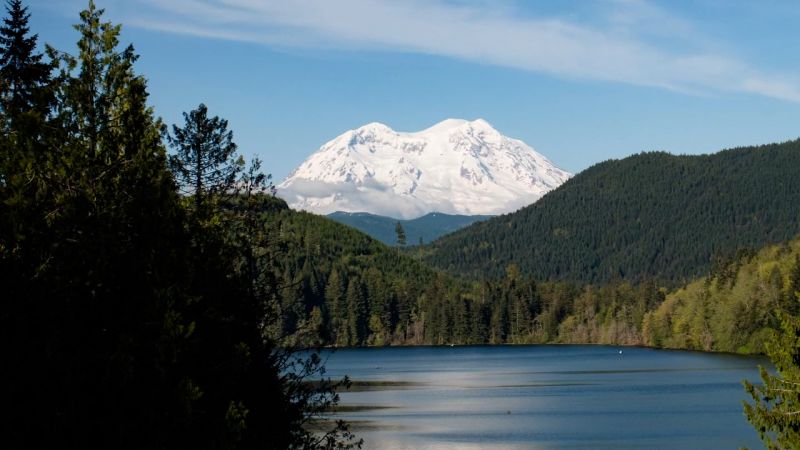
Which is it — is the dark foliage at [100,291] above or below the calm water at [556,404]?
above

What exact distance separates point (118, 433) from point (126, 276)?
9.02ft

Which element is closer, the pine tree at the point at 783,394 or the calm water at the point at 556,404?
the pine tree at the point at 783,394

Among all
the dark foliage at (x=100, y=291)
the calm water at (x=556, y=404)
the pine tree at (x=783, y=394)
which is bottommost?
the calm water at (x=556, y=404)

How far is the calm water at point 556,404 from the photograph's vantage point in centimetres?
6662

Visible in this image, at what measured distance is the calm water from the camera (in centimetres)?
6662

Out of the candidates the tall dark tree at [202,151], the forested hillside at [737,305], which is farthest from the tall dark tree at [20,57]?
the forested hillside at [737,305]

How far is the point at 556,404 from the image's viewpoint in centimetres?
9081

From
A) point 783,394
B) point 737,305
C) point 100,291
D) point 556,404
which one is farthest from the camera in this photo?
point 737,305

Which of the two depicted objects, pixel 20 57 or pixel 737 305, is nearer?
pixel 20 57

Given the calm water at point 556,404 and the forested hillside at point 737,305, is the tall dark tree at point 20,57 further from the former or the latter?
the forested hillside at point 737,305

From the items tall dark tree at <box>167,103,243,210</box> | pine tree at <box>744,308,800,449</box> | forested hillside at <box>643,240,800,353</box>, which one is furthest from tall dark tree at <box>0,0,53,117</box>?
forested hillside at <box>643,240,800,353</box>

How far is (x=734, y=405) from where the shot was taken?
275 ft

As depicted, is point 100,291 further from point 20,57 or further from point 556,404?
point 556,404

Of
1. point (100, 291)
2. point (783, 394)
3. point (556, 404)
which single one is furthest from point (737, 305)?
point (100, 291)
